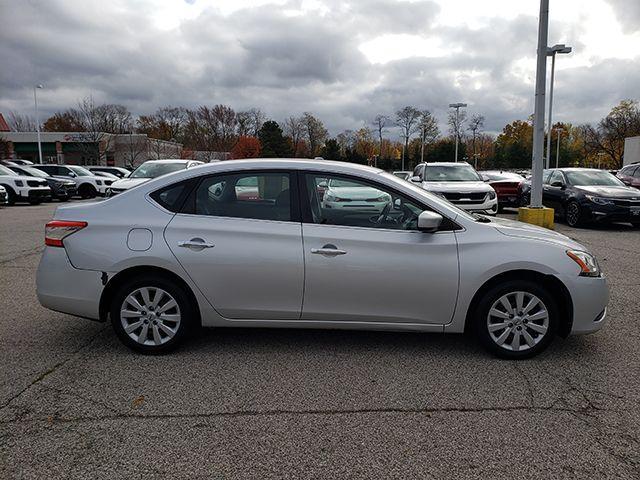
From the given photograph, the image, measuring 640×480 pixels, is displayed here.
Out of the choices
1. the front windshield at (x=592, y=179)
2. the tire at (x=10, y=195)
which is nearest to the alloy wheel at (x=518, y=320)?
the front windshield at (x=592, y=179)

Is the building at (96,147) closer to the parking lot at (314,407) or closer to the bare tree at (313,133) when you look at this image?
the bare tree at (313,133)

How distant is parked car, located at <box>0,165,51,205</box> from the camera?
20.1 metres

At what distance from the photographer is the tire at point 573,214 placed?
12.8 m

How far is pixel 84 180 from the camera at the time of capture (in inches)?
963

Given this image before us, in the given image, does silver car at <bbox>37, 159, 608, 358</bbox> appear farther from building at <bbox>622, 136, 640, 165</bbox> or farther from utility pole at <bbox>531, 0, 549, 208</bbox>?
building at <bbox>622, 136, 640, 165</bbox>

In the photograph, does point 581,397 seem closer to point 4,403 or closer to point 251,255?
point 251,255

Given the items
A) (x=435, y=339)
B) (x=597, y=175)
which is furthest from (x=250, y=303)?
(x=597, y=175)

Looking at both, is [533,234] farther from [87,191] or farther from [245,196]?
[87,191]

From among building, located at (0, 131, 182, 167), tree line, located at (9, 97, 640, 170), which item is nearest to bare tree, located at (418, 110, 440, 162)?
tree line, located at (9, 97, 640, 170)

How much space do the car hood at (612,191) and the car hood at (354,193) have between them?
10.5 metres

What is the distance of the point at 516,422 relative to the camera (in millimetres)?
3150

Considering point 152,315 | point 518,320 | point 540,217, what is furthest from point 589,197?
point 152,315

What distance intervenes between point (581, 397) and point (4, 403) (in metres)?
3.97

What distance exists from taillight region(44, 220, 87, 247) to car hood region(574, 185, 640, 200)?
1225 centimetres
